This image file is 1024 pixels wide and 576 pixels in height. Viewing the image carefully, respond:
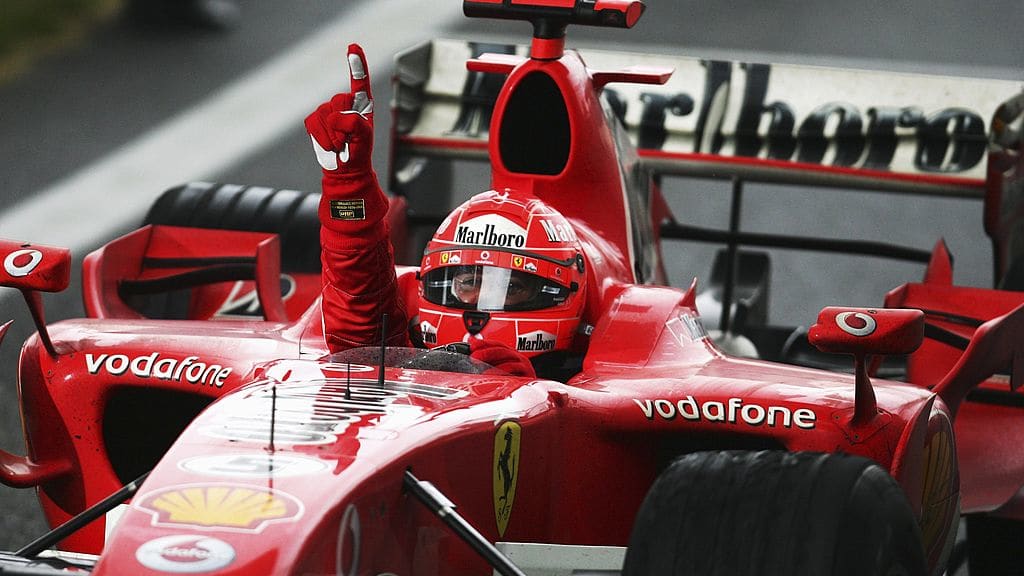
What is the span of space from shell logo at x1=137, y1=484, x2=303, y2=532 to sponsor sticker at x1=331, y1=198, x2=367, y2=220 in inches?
67.6

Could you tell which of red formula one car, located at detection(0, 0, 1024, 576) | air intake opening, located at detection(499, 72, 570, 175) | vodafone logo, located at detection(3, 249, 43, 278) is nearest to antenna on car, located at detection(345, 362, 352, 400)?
red formula one car, located at detection(0, 0, 1024, 576)

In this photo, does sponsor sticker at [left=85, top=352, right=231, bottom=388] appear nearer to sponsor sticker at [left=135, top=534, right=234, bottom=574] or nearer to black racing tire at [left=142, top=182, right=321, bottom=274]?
sponsor sticker at [left=135, top=534, right=234, bottom=574]

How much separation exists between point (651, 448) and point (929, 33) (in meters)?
14.0

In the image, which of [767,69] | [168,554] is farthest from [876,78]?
[168,554]

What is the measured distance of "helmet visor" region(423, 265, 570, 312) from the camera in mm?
5461

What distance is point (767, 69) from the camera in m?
8.18

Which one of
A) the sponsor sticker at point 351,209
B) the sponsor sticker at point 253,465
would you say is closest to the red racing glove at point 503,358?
the sponsor sticker at point 351,209

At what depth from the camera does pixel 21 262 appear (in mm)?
5289

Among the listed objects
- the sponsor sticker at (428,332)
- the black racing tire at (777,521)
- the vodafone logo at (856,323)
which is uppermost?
the vodafone logo at (856,323)

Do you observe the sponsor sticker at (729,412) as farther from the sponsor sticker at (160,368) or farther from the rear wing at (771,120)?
the rear wing at (771,120)

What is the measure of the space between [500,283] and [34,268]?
57.0 inches

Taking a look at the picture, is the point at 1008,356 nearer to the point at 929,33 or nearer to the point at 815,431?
the point at 815,431

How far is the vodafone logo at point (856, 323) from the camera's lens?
4.57 m

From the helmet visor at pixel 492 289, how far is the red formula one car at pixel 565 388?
27 cm
